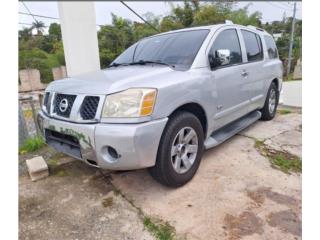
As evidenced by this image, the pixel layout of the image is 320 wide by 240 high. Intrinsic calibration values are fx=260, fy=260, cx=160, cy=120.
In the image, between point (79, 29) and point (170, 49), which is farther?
point (170, 49)

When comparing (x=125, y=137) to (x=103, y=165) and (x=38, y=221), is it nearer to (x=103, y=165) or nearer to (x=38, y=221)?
(x=103, y=165)

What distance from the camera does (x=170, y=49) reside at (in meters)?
3.14

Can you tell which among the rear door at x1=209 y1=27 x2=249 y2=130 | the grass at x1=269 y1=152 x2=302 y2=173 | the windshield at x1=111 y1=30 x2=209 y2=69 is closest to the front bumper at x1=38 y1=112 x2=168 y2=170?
the windshield at x1=111 y1=30 x2=209 y2=69

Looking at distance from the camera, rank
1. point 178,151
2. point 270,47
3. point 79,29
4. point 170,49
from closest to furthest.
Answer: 1. point 79,29
2. point 178,151
3. point 170,49
4. point 270,47

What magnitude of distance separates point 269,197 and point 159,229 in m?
1.15

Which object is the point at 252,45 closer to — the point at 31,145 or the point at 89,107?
the point at 89,107

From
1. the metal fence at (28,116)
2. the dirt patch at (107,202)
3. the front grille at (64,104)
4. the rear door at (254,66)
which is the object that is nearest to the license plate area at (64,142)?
the front grille at (64,104)

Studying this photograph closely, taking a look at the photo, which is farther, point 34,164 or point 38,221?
point 34,164

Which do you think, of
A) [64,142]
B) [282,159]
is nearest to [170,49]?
[64,142]

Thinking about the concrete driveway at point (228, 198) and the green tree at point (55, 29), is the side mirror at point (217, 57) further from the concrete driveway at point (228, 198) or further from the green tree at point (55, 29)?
the green tree at point (55, 29)

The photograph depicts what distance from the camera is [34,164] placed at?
10.6 ft
